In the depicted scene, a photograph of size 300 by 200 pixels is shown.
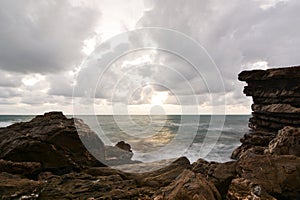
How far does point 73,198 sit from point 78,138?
5.54 metres

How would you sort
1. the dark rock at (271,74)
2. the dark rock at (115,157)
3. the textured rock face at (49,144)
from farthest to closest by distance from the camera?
the dark rock at (271,74), the dark rock at (115,157), the textured rock face at (49,144)

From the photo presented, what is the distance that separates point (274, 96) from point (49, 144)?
2196 centimetres

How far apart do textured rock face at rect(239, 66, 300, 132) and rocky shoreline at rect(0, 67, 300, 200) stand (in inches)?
355

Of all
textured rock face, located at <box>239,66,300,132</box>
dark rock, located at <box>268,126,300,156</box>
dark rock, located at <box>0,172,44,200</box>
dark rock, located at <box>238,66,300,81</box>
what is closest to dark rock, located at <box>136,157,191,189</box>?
dark rock, located at <box>0,172,44,200</box>

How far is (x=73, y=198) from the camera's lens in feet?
21.6

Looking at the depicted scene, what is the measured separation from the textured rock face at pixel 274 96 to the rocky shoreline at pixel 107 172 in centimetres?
903

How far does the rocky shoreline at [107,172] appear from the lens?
6.66 meters

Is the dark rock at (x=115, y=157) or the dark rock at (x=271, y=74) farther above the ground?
the dark rock at (x=271, y=74)

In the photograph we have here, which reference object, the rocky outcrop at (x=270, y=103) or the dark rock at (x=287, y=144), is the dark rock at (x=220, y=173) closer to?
the dark rock at (x=287, y=144)

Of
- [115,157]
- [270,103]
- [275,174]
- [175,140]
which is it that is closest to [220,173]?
[275,174]

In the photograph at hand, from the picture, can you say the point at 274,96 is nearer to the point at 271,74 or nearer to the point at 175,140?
the point at 271,74

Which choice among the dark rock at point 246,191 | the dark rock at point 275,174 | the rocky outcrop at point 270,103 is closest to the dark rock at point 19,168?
the dark rock at point 246,191

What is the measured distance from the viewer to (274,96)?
2262 centimetres

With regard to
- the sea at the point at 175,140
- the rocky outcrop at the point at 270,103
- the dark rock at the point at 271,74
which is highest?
the dark rock at the point at 271,74
